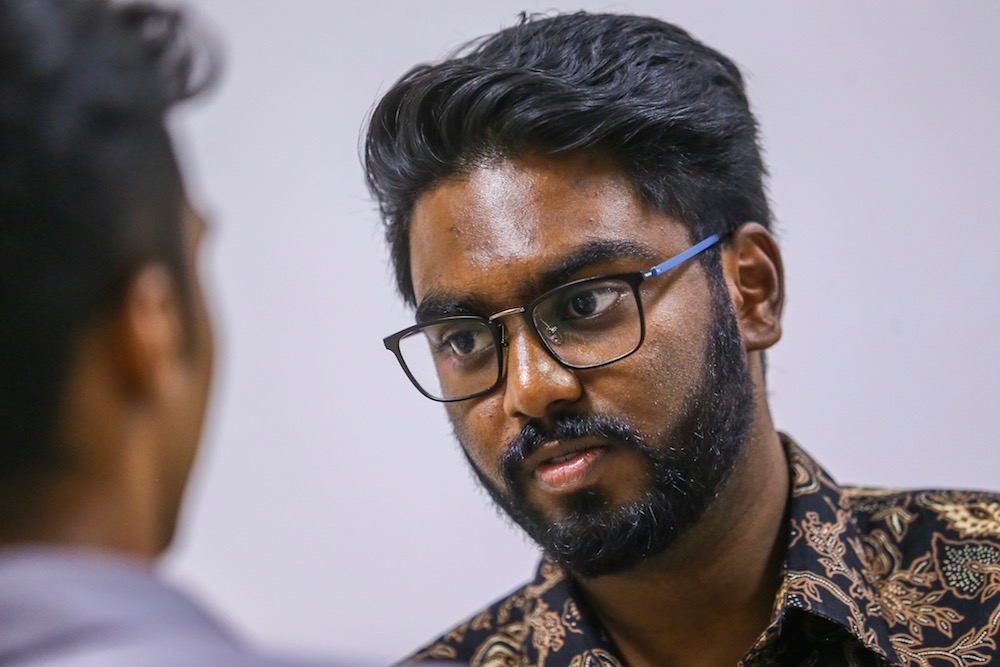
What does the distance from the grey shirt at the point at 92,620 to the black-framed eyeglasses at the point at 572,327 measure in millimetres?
795

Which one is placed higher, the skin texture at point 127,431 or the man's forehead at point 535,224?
the skin texture at point 127,431

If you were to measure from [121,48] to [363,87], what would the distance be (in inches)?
57.8

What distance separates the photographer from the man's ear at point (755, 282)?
1478 mm

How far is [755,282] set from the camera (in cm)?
150

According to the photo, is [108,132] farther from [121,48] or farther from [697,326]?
[697,326]

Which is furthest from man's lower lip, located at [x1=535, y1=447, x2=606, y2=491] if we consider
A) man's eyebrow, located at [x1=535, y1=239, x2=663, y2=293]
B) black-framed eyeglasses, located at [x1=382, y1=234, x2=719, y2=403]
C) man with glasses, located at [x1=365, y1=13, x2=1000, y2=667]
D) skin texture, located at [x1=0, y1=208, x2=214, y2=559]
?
skin texture, located at [x1=0, y1=208, x2=214, y2=559]

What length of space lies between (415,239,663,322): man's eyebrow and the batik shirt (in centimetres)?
40

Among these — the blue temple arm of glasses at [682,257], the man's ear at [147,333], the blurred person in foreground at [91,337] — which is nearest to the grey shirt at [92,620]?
the blurred person in foreground at [91,337]

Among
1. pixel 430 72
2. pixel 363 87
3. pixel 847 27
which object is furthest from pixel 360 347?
pixel 847 27

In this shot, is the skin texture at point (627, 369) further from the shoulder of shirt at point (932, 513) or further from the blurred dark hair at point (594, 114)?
the shoulder of shirt at point (932, 513)

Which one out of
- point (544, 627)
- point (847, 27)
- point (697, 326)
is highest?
point (847, 27)

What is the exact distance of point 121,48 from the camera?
2.06ft

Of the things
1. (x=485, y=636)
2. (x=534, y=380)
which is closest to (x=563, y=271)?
(x=534, y=380)

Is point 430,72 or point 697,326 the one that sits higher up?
point 430,72
